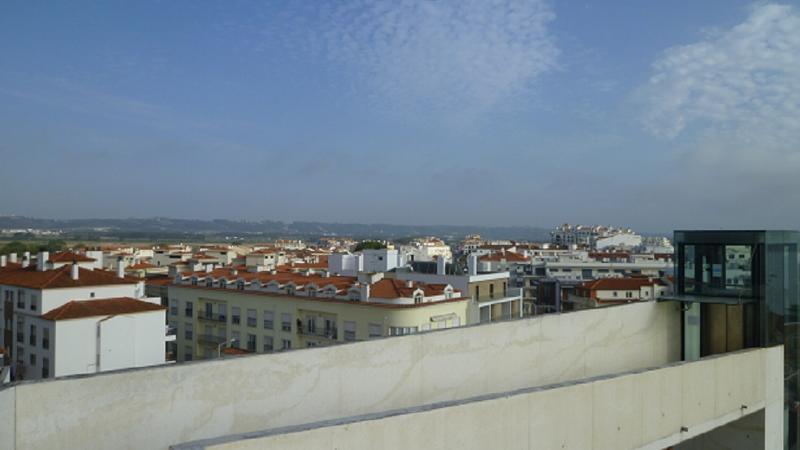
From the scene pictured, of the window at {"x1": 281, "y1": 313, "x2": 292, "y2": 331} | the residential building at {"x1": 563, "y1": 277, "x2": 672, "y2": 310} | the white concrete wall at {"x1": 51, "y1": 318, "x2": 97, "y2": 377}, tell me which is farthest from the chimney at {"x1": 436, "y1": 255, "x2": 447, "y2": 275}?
→ the white concrete wall at {"x1": 51, "y1": 318, "x2": 97, "y2": 377}

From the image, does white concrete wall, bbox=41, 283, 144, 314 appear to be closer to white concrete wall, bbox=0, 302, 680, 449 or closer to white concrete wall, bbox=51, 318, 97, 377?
white concrete wall, bbox=51, 318, 97, 377

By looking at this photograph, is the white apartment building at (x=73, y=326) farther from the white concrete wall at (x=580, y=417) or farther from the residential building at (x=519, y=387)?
the white concrete wall at (x=580, y=417)

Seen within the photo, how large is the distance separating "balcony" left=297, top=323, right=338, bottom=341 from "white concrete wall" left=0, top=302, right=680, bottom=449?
21965 mm

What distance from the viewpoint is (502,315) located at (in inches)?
1455

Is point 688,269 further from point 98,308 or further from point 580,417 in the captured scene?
point 98,308

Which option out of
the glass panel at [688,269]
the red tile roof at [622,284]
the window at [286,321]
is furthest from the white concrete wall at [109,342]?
the red tile roof at [622,284]

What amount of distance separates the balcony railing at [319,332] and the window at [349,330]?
623 mm

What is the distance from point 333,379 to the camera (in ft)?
22.2

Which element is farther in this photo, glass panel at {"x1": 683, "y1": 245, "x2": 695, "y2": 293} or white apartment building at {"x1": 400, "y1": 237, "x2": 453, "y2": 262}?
white apartment building at {"x1": 400, "y1": 237, "x2": 453, "y2": 262}

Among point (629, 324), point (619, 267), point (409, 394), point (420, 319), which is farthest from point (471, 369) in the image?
point (619, 267)

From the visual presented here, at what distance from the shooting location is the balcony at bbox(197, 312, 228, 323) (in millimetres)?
34500

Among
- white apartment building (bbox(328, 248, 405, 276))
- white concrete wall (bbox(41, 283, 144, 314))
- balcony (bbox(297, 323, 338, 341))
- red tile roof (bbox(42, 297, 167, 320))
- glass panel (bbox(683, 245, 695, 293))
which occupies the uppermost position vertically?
glass panel (bbox(683, 245, 695, 293))

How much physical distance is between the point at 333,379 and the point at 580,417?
8.80 ft

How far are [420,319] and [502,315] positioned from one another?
9.64m
